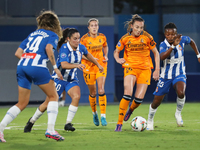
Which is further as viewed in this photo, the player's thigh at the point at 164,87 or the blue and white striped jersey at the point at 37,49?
the player's thigh at the point at 164,87

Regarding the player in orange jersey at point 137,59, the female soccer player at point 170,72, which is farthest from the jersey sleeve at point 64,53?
the female soccer player at point 170,72

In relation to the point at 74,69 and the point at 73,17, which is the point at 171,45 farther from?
the point at 73,17

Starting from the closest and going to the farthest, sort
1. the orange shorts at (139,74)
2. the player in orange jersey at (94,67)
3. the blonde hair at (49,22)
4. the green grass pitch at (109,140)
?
the green grass pitch at (109,140), the blonde hair at (49,22), the orange shorts at (139,74), the player in orange jersey at (94,67)

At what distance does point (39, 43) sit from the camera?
5129 millimetres

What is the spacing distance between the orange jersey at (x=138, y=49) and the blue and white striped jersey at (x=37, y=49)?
1895mm

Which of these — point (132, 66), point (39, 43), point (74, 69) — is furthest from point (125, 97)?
point (39, 43)

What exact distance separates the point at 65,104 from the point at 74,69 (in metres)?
7.53

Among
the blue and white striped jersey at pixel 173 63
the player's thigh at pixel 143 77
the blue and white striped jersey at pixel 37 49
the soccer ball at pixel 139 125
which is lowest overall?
the soccer ball at pixel 139 125

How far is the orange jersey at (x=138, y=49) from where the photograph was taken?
6693 mm

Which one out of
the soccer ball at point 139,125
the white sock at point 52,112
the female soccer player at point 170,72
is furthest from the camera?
the female soccer player at point 170,72

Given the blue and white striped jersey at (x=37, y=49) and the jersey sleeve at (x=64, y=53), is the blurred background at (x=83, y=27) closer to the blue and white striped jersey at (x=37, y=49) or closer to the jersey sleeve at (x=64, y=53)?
the jersey sleeve at (x=64, y=53)

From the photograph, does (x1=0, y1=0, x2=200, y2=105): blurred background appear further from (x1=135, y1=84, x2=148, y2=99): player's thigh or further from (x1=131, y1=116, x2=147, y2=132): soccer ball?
(x1=131, y1=116, x2=147, y2=132): soccer ball

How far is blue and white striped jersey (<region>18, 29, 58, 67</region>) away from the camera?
5078 mm

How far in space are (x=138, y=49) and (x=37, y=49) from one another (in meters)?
2.27
